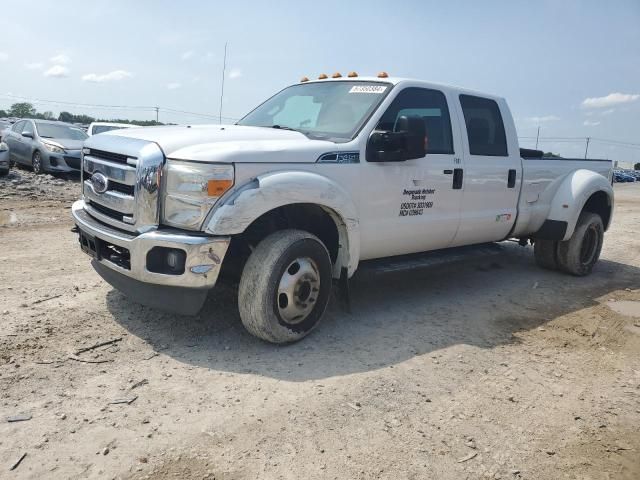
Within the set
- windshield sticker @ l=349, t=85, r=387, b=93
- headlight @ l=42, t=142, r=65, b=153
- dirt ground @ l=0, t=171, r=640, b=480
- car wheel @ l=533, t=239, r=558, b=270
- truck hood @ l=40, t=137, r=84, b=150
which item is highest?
windshield sticker @ l=349, t=85, r=387, b=93

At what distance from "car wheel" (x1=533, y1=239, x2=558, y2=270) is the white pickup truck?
1.29 metres

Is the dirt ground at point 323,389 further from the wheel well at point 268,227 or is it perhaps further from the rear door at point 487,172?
the rear door at point 487,172

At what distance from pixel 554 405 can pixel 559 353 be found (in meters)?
0.99

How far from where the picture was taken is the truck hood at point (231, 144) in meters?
3.61

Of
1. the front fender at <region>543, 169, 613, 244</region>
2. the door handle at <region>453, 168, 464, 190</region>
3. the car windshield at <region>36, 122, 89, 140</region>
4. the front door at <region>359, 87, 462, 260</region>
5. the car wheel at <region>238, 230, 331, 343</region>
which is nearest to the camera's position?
the car wheel at <region>238, 230, 331, 343</region>

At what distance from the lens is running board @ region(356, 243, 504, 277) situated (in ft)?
15.5

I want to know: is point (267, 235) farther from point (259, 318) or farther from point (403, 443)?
point (403, 443)

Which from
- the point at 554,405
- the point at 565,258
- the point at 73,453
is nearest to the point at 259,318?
the point at 73,453

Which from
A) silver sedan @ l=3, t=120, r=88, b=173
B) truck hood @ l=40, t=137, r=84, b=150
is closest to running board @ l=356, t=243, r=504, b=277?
silver sedan @ l=3, t=120, r=88, b=173

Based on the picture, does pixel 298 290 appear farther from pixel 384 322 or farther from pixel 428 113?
pixel 428 113

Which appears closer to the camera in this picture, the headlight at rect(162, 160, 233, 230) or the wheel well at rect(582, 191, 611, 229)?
the headlight at rect(162, 160, 233, 230)

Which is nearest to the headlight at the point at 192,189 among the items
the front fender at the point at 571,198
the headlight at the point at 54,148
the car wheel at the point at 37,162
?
the front fender at the point at 571,198

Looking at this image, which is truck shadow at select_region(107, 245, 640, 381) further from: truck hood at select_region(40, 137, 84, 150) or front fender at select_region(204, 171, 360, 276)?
truck hood at select_region(40, 137, 84, 150)

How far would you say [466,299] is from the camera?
5633mm
